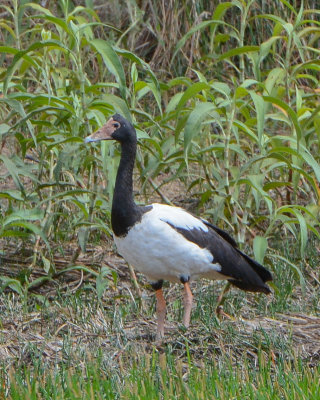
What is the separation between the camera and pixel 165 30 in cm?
995

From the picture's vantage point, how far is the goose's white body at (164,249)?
5602 mm

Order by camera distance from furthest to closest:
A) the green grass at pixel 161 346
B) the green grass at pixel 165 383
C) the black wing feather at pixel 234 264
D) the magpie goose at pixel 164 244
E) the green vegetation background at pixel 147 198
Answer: the black wing feather at pixel 234 264 → the magpie goose at pixel 164 244 → the green vegetation background at pixel 147 198 → the green grass at pixel 161 346 → the green grass at pixel 165 383

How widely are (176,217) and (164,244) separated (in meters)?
0.23

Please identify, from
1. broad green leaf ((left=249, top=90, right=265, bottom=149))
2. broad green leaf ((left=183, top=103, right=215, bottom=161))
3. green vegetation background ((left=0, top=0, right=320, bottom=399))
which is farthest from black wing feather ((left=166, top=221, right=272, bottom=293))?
broad green leaf ((left=249, top=90, right=265, bottom=149))

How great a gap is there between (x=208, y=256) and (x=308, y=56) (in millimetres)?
4383

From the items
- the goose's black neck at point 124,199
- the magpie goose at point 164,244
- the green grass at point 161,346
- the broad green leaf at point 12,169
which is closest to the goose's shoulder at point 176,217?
the magpie goose at point 164,244

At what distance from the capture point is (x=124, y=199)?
5.70 meters

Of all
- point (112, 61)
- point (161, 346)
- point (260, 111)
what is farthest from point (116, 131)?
point (161, 346)

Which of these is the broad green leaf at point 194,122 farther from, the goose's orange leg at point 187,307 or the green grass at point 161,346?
the green grass at point 161,346

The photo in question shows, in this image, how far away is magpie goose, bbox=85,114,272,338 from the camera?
221 inches

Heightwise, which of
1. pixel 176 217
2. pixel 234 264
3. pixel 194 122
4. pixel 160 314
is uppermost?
pixel 194 122

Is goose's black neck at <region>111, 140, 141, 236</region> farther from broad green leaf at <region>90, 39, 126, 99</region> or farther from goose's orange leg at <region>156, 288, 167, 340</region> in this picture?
goose's orange leg at <region>156, 288, 167, 340</region>

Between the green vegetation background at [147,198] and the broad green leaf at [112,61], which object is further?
the broad green leaf at [112,61]

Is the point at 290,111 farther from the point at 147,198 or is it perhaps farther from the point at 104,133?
the point at 147,198
